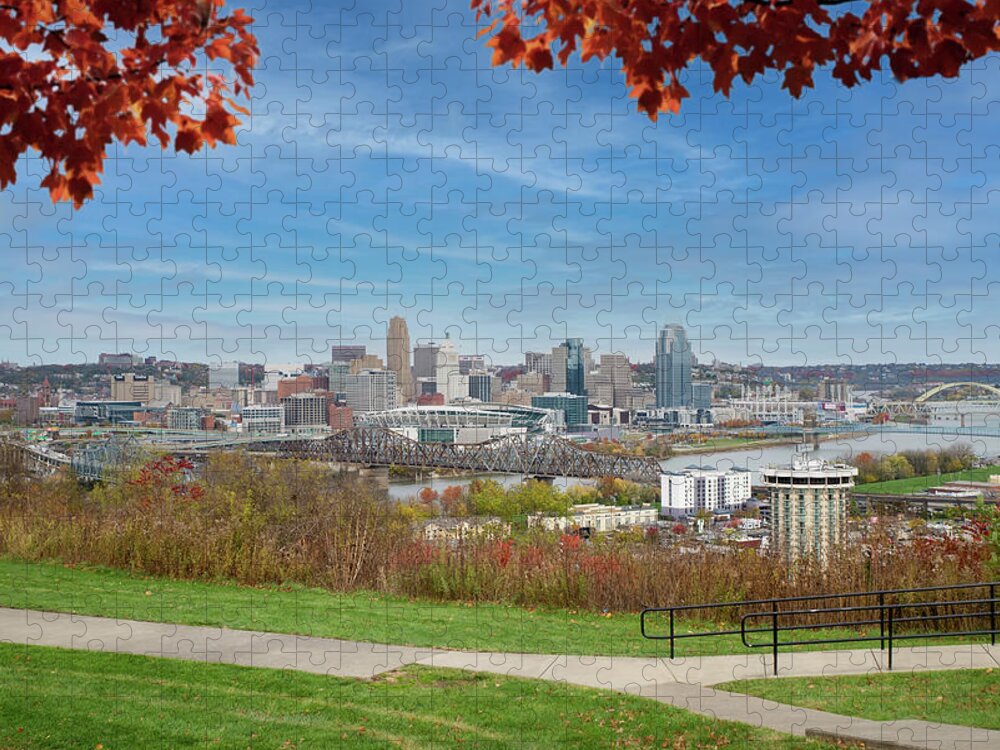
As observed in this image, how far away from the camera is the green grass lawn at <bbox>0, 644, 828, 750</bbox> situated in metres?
6.65

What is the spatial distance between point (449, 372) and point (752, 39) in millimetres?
15467

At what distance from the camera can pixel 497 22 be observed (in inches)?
166

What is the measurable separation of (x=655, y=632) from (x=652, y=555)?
170 cm

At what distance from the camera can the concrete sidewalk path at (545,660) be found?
25.2ft

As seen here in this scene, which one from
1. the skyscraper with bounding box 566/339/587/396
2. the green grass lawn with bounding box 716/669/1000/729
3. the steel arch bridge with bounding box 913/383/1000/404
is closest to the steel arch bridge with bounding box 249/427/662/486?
the skyscraper with bounding box 566/339/587/396

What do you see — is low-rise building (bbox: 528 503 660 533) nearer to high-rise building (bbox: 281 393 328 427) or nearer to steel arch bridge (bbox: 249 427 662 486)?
steel arch bridge (bbox: 249 427 662 486)

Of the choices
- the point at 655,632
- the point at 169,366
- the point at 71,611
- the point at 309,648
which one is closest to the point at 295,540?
the point at 71,611

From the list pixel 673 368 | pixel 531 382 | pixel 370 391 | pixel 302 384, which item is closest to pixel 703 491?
pixel 673 368

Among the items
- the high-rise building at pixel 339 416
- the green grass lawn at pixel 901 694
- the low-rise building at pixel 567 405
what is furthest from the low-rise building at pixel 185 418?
the green grass lawn at pixel 901 694

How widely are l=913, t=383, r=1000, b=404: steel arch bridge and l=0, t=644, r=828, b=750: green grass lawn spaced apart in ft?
22.4

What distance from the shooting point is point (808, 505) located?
1309 centimetres

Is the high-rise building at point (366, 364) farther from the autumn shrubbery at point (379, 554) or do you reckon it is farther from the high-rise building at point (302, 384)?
the autumn shrubbery at point (379, 554)

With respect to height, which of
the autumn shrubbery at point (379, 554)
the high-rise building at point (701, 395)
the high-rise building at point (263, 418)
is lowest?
the autumn shrubbery at point (379, 554)

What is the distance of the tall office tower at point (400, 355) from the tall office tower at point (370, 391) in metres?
0.16
